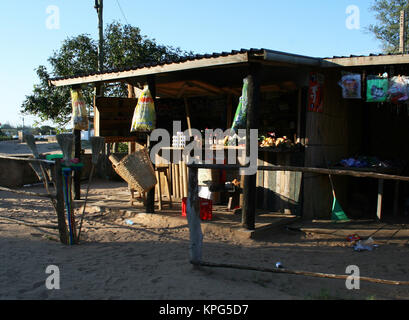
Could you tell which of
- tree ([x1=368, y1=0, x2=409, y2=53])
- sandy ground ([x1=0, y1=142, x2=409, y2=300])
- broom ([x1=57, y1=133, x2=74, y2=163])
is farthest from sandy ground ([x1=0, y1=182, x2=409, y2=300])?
tree ([x1=368, y1=0, x2=409, y2=53])

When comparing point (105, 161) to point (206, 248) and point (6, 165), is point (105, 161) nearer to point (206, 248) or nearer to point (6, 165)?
point (6, 165)

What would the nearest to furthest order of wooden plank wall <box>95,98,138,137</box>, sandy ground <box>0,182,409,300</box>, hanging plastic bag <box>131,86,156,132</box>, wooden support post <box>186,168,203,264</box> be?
sandy ground <box>0,182,409,300</box>
wooden support post <box>186,168,203,264</box>
hanging plastic bag <box>131,86,156,132</box>
wooden plank wall <box>95,98,138,137</box>

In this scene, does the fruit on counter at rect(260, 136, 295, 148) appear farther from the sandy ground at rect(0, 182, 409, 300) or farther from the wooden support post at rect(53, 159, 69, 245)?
the wooden support post at rect(53, 159, 69, 245)

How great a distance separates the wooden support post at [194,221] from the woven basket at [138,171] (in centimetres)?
262

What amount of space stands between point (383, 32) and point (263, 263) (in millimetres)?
27076

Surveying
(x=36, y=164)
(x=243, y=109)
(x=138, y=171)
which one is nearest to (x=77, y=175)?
(x=138, y=171)

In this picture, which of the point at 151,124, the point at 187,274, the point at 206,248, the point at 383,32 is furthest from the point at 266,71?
the point at 383,32

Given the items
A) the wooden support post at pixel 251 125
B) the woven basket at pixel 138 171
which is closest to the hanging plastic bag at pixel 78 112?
the woven basket at pixel 138 171

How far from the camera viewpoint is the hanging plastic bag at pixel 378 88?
6.37 metres

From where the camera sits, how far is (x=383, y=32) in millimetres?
26562

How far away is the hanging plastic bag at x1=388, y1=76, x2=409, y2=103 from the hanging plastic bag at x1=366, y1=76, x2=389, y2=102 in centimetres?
9

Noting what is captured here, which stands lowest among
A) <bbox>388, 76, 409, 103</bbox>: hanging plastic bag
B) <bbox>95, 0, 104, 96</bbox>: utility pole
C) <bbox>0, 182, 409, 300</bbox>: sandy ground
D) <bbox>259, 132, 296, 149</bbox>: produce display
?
<bbox>0, 182, 409, 300</bbox>: sandy ground

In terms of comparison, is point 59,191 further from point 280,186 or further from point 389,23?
point 389,23

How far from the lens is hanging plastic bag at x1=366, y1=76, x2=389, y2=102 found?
6.37m
